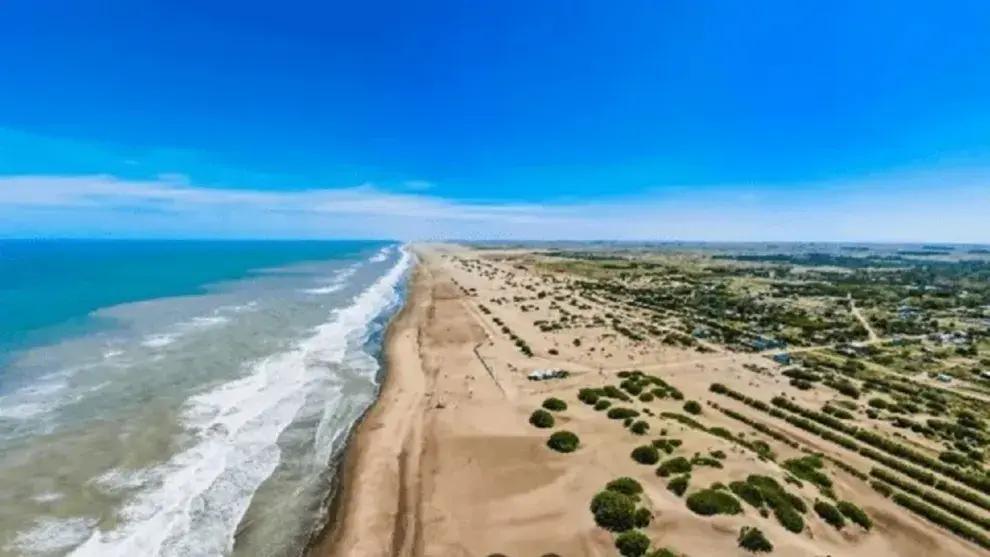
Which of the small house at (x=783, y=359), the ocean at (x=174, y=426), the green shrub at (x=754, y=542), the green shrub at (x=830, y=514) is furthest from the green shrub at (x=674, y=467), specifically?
the small house at (x=783, y=359)

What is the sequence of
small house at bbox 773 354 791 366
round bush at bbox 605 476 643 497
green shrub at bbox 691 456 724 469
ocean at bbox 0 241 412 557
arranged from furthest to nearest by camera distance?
small house at bbox 773 354 791 366 → green shrub at bbox 691 456 724 469 → round bush at bbox 605 476 643 497 → ocean at bbox 0 241 412 557

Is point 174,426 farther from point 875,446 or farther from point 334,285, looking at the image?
point 334,285

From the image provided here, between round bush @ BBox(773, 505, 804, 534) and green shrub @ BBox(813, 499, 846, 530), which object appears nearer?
round bush @ BBox(773, 505, 804, 534)

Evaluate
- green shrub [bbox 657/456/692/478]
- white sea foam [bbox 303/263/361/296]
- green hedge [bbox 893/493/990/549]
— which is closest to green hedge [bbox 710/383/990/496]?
green hedge [bbox 893/493/990/549]

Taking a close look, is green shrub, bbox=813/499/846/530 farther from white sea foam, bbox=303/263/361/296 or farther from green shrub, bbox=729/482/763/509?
white sea foam, bbox=303/263/361/296

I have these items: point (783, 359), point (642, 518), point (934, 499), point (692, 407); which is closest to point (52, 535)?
point (642, 518)

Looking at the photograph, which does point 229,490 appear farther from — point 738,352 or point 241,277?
point 241,277
